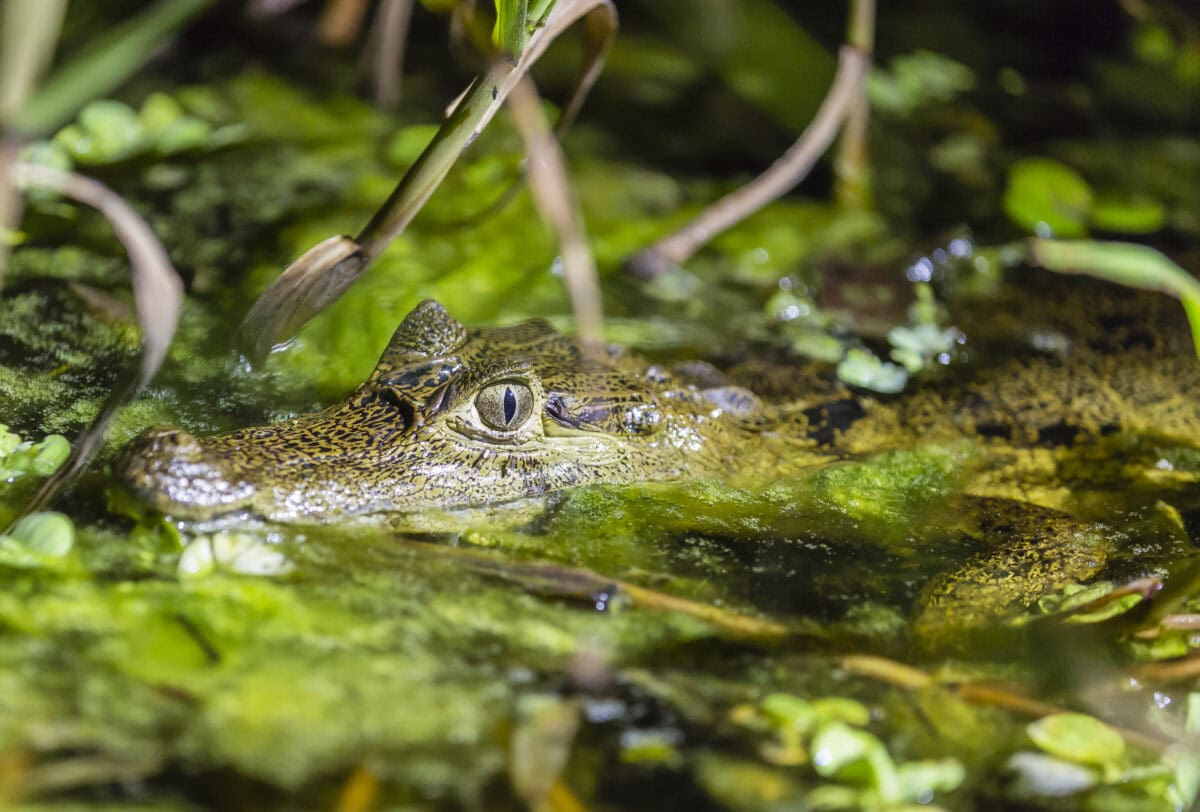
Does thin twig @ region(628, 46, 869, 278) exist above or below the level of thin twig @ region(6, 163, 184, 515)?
above

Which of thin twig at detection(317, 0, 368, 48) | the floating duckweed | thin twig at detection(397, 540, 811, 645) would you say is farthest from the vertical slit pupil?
thin twig at detection(317, 0, 368, 48)

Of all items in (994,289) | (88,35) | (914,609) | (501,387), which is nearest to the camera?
(914,609)

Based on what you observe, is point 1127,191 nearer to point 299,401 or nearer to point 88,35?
point 299,401

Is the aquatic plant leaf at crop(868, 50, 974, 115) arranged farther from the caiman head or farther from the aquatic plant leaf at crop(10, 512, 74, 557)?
the aquatic plant leaf at crop(10, 512, 74, 557)

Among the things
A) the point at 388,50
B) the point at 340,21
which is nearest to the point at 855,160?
the point at 388,50

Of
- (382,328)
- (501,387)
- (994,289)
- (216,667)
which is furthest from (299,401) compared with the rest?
Result: (994,289)
